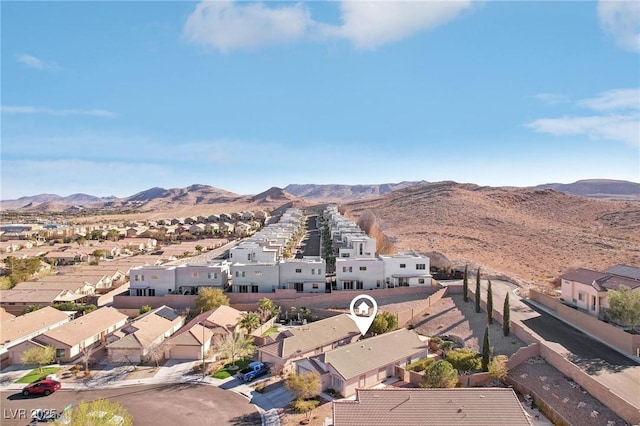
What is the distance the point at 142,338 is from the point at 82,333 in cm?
615

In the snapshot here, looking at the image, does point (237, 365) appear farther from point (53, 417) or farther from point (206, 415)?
point (53, 417)

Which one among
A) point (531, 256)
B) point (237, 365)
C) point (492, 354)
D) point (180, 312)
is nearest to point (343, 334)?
point (237, 365)

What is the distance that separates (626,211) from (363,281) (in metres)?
81.3

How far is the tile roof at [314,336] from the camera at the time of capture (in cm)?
3158

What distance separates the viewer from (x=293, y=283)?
158 ft

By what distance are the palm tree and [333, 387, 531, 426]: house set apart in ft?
56.3

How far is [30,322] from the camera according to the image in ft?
127

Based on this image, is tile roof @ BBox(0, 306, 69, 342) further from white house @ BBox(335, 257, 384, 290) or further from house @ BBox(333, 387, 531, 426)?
house @ BBox(333, 387, 531, 426)

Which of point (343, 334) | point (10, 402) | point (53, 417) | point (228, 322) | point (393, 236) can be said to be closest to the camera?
point (53, 417)

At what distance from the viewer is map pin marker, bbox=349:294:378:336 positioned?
37.3 meters

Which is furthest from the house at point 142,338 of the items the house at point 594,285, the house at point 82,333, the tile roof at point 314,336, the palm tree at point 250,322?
the house at point 594,285

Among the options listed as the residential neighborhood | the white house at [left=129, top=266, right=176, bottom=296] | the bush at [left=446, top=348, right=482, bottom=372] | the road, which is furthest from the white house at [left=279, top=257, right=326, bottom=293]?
the bush at [left=446, top=348, right=482, bottom=372]

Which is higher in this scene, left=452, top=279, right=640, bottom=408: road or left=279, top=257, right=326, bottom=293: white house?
left=279, top=257, right=326, bottom=293: white house

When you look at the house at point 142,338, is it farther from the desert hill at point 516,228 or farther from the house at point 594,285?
the desert hill at point 516,228
